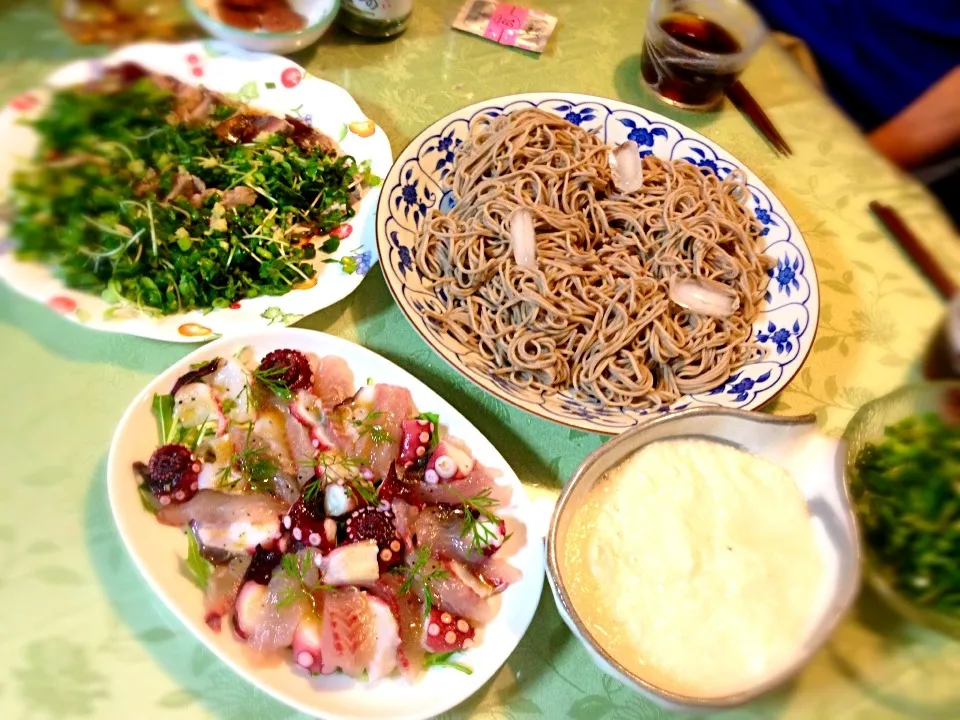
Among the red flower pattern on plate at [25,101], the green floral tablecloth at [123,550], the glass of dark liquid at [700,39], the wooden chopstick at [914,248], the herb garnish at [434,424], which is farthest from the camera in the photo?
the glass of dark liquid at [700,39]

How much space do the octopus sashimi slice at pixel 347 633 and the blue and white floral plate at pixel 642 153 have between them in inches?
16.0

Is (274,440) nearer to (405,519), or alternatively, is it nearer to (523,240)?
(405,519)

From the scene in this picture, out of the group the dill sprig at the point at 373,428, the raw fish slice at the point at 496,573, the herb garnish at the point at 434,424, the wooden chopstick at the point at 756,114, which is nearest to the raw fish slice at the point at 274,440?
the dill sprig at the point at 373,428

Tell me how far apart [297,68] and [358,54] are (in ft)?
0.94

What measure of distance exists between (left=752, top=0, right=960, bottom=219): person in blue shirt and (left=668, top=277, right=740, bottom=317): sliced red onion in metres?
0.63

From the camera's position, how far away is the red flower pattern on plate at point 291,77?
155cm

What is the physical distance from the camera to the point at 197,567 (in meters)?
1.03

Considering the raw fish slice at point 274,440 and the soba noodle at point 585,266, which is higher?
the soba noodle at point 585,266

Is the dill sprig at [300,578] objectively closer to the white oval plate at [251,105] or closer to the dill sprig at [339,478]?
the dill sprig at [339,478]

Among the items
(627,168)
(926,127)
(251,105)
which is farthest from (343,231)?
(926,127)

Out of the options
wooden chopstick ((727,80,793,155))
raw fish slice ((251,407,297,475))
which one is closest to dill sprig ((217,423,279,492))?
raw fish slice ((251,407,297,475))

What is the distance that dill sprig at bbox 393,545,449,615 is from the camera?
1.03m

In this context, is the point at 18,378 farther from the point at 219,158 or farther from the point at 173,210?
the point at 219,158

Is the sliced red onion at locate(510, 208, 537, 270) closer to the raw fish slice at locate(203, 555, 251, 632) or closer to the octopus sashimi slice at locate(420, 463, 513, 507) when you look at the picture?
the octopus sashimi slice at locate(420, 463, 513, 507)
